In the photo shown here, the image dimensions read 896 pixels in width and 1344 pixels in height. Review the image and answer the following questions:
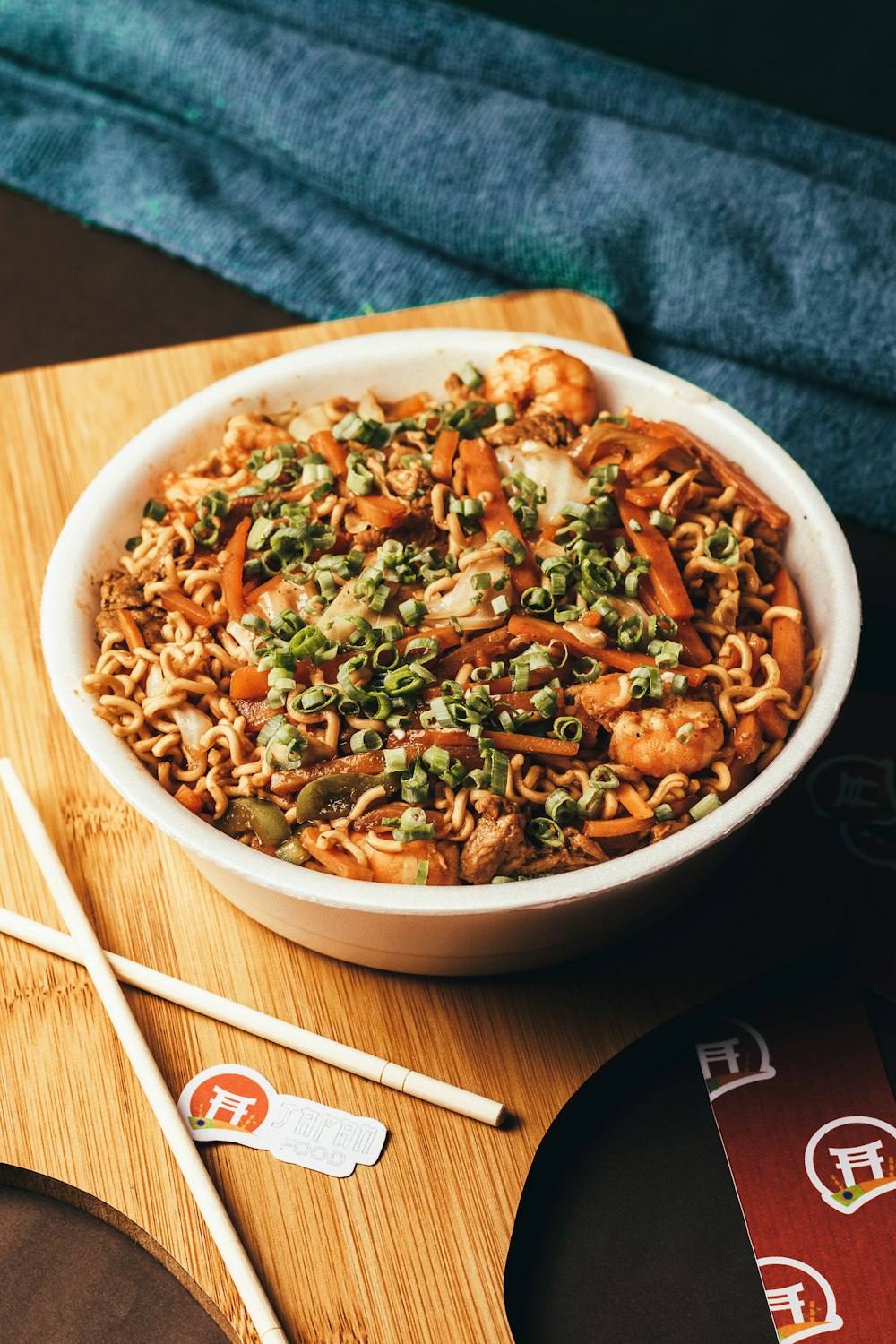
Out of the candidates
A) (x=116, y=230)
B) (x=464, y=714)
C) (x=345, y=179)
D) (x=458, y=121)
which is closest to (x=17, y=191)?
(x=116, y=230)

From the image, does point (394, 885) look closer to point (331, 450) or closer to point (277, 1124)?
point (277, 1124)

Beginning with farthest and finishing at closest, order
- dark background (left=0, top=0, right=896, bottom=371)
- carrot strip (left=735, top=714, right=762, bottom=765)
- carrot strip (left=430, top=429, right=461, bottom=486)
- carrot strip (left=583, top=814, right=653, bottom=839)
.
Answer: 1. dark background (left=0, top=0, right=896, bottom=371)
2. carrot strip (left=430, top=429, right=461, bottom=486)
3. carrot strip (left=735, top=714, right=762, bottom=765)
4. carrot strip (left=583, top=814, right=653, bottom=839)

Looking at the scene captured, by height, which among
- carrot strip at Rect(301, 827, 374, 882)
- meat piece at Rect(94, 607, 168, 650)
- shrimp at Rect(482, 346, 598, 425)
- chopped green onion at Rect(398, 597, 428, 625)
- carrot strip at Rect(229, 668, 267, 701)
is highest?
shrimp at Rect(482, 346, 598, 425)

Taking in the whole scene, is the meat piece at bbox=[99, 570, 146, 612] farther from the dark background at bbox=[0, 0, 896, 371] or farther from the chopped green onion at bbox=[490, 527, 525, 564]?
the dark background at bbox=[0, 0, 896, 371]

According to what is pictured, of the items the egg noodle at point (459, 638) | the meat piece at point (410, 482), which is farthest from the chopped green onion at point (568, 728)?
the meat piece at point (410, 482)

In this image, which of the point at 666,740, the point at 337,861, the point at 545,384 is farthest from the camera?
the point at 545,384

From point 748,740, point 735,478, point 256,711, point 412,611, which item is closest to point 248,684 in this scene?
point 256,711

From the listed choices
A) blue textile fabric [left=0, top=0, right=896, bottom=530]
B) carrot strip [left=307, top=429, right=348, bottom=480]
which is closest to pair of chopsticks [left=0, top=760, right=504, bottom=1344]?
carrot strip [left=307, top=429, right=348, bottom=480]

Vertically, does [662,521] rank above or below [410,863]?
above
